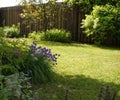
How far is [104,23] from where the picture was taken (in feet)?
52.6

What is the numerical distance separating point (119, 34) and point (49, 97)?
38.7 feet

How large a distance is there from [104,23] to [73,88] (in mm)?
10310

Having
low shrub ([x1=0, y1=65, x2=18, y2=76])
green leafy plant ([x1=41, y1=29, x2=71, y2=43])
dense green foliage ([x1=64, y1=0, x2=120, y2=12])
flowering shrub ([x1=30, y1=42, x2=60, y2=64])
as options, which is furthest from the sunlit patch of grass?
Result: dense green foliage ([x1=64, y1=0, x2=120, y2=12])

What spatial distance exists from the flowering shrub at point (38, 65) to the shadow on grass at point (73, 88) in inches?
6.6

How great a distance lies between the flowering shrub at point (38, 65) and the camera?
618 cm

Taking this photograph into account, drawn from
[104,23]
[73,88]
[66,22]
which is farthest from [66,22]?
[73,88]

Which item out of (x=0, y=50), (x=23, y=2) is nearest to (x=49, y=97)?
(x=0, y=50)

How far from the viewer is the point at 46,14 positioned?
66.4 ft

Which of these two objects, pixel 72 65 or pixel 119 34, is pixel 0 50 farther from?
pixel 119 34

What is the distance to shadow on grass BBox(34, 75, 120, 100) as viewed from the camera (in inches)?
215

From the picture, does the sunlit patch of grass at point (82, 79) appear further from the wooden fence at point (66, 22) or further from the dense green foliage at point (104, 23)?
the wooden fence at point (66, 22)

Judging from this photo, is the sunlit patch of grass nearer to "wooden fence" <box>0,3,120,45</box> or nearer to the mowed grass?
the mowed grass

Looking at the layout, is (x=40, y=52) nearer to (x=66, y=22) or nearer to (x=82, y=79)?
(x=82, y=79)

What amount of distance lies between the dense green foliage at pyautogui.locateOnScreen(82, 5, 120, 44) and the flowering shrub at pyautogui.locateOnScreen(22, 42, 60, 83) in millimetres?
9628
